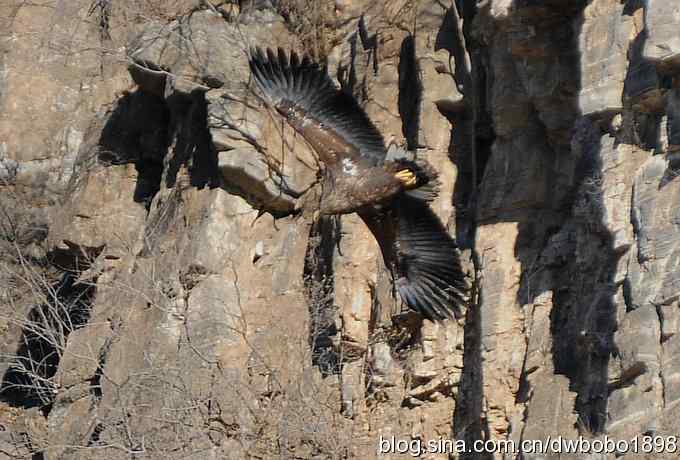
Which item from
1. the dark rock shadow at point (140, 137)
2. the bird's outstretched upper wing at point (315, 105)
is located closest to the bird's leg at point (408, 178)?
the bird's outstretched upper wing at point (315, 105)


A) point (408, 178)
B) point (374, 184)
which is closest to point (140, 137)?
point (374, 184)

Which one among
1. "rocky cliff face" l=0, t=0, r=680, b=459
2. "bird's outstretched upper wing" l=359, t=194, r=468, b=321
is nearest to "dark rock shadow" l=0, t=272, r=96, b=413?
"rocky cliff face" l=0, t=0, r=680, b=459

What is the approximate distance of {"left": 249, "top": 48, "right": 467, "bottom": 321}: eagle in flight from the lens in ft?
33.0

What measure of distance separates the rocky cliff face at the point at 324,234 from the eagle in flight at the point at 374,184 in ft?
1.27

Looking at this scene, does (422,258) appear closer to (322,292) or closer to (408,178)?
(408,178)

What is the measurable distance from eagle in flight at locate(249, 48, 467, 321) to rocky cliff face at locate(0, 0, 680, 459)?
387 millimetres

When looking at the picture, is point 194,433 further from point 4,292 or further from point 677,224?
point 4,292

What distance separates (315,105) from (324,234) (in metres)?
1.62

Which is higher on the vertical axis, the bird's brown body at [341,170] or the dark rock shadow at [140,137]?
the dark rock shadow at [140,137]

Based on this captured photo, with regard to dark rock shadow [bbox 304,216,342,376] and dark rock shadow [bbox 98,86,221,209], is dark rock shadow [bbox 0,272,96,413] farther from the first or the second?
dark rock shadow [bbox 304,216,342,376]

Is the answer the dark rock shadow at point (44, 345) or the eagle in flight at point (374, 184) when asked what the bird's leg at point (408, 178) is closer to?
the eagle in flight at point (374, 184)

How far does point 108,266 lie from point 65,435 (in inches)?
70.1

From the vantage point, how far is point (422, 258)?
1007 cm

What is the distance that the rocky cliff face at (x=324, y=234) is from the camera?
9.09 m
